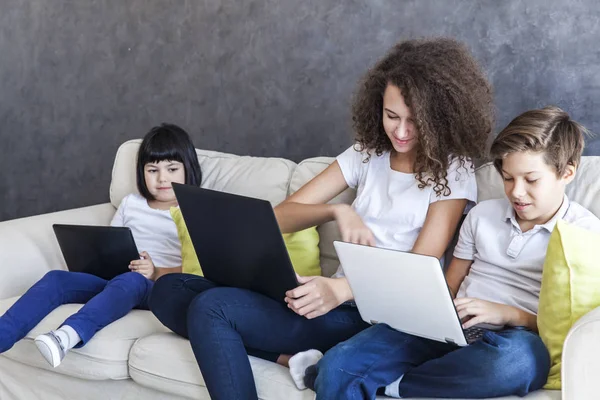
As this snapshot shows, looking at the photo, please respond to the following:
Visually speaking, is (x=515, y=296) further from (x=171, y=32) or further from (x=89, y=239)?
(x=171, y=32)

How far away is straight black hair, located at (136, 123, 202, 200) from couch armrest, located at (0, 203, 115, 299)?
278 millimetres

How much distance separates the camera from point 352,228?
5.65ft

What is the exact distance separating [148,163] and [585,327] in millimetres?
1508

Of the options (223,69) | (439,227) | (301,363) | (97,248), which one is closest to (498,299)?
(439,227)

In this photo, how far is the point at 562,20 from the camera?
2.07 m

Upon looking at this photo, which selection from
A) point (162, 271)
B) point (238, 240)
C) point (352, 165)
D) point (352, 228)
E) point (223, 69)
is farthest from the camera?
point (223, 69)

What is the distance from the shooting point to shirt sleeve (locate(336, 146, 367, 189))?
1.96m

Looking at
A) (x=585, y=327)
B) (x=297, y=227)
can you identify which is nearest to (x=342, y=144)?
(x=297, y=227)

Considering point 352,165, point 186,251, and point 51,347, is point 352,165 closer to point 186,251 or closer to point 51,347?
point 186,251

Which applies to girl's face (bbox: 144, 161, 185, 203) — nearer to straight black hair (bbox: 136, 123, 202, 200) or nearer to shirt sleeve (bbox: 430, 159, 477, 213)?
straight black hair (bbox: 136, 123, 202, 200)

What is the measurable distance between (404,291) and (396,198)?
1.52ft

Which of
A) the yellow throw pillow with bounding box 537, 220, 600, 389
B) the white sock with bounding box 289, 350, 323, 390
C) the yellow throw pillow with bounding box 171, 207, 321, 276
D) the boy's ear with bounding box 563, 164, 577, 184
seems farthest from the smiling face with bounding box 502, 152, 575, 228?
the yellow throw pillow with bounding box 171, 207, 321, 276

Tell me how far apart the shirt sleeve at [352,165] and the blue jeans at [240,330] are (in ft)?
1.34

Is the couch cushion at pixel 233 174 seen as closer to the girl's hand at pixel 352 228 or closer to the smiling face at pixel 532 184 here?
the girl's hand at pixel 352 228
